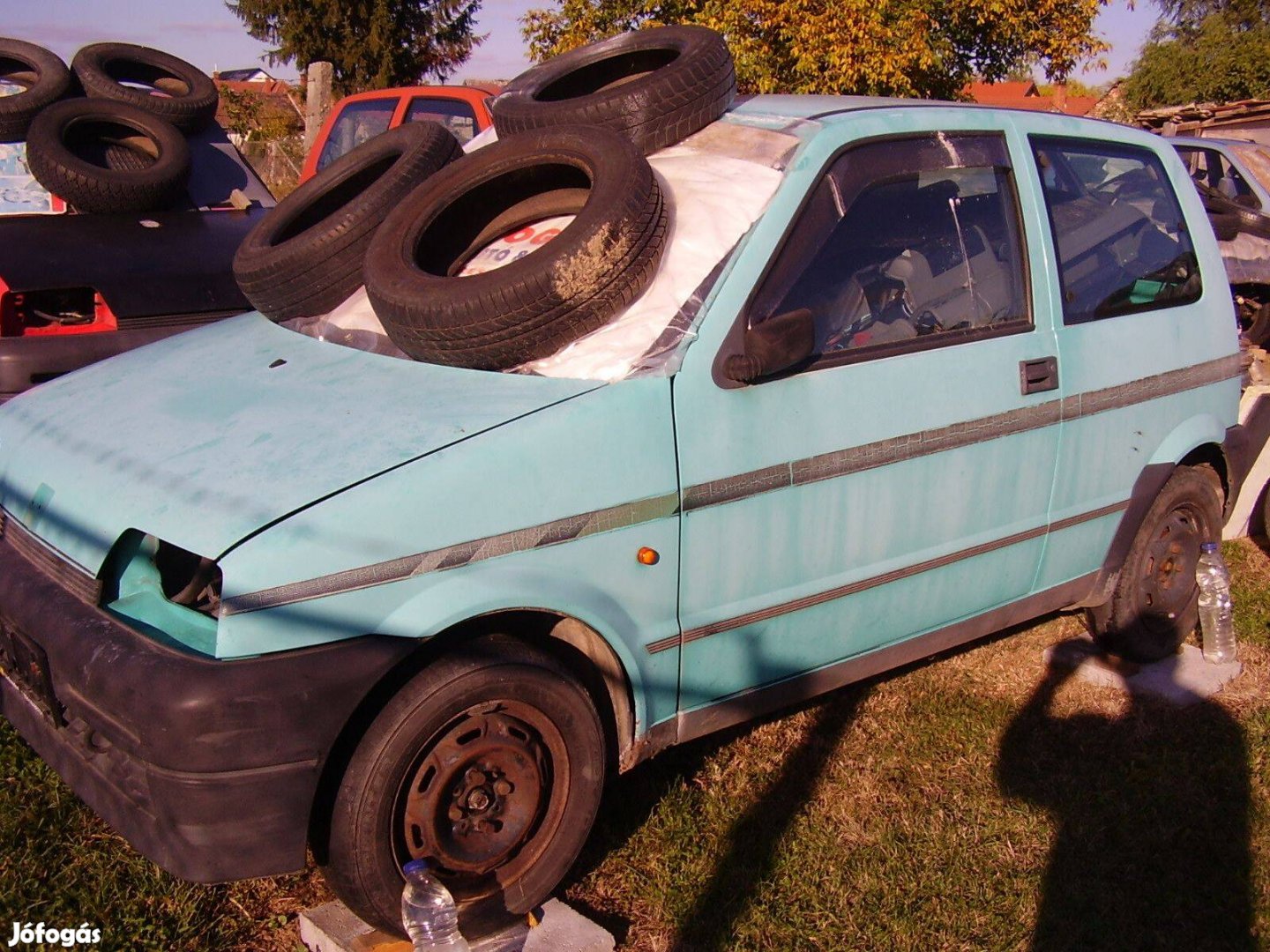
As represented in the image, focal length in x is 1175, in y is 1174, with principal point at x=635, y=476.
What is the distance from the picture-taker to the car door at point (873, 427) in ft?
9.52

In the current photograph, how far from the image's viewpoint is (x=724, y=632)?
298 cm

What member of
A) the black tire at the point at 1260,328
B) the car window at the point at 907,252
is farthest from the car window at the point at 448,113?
the black tire at the point at 1260,328

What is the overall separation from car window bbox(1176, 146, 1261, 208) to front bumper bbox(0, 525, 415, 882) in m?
8.87

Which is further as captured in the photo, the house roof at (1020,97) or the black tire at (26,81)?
the house roof at (1020,97)

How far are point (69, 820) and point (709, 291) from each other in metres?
2.18

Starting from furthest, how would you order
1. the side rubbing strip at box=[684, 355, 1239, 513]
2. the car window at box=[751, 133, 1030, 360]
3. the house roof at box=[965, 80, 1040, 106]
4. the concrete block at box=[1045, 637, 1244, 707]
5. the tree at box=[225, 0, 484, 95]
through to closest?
the house roof at box=[965, 80, 1040, 106], the tree at box=[225, 0, 484, 95], the concrete block at box=[1045, 637, 1244, 707], the car window at box=[751, 133, 1030, 360], the side rubbing strip at box=[684, 355, 1239, 513]

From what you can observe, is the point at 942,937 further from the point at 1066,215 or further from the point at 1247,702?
the point at 1066,215

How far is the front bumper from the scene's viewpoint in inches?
89.0

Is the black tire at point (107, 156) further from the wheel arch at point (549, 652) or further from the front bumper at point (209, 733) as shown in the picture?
the wheel arch at point (549, 652)

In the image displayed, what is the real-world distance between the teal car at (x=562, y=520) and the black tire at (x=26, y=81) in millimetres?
3670

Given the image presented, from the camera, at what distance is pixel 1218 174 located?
9453mm

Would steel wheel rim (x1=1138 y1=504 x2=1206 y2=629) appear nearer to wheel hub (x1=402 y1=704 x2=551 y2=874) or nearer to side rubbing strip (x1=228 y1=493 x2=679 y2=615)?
side rubbing strip (x1=228 y1=493 x2=679 y2=615)

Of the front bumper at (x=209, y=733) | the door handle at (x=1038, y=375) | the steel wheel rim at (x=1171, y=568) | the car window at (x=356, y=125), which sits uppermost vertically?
the car window at (x=356, y=125)

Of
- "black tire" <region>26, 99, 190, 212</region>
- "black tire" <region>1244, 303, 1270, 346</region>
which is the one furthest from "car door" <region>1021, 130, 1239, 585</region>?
"black tire" <region>26, 99, 190, 212</region>
